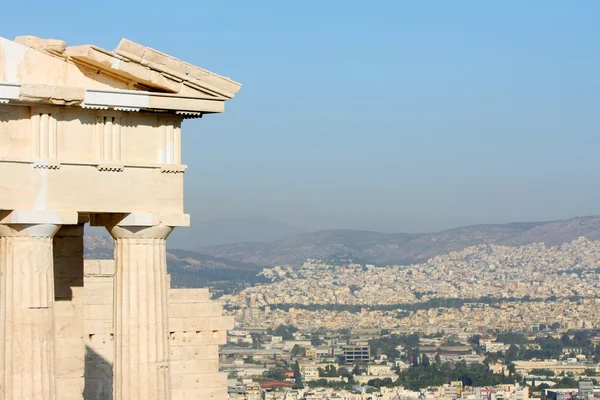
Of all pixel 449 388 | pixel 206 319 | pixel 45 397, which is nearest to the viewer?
pixel 45 397

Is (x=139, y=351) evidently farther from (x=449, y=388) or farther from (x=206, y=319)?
(x=449, y=388)

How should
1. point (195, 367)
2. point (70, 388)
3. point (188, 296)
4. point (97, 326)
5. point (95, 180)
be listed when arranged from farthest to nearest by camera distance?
point (188, 296), point (195, 367), point (97, 326), point (70, 388), point (95, 180)

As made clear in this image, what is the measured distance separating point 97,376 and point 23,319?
27.1 feet

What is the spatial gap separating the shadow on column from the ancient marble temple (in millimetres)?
6553

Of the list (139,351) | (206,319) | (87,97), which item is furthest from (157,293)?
(206,319)

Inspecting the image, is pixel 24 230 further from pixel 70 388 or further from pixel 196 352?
pixel 196 352

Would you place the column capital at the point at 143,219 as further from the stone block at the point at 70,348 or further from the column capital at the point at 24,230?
the stone block at the point at 70,348

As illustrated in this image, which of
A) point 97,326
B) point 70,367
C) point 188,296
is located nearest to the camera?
point 70,367

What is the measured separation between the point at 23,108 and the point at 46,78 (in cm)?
72

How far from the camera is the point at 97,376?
32.9 metres

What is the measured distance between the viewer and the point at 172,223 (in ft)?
85.0

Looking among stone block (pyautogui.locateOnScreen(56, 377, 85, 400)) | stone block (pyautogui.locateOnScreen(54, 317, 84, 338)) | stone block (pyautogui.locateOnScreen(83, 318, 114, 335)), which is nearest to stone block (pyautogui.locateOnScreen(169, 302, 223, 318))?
stone block (pyautogui.locateOnScreen(83, 318, 114, 335))

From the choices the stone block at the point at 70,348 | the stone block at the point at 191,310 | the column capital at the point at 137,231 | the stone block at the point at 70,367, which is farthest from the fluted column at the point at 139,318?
the stone block at the point at 191,310

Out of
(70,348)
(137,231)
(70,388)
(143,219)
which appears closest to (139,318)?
(137,231)
